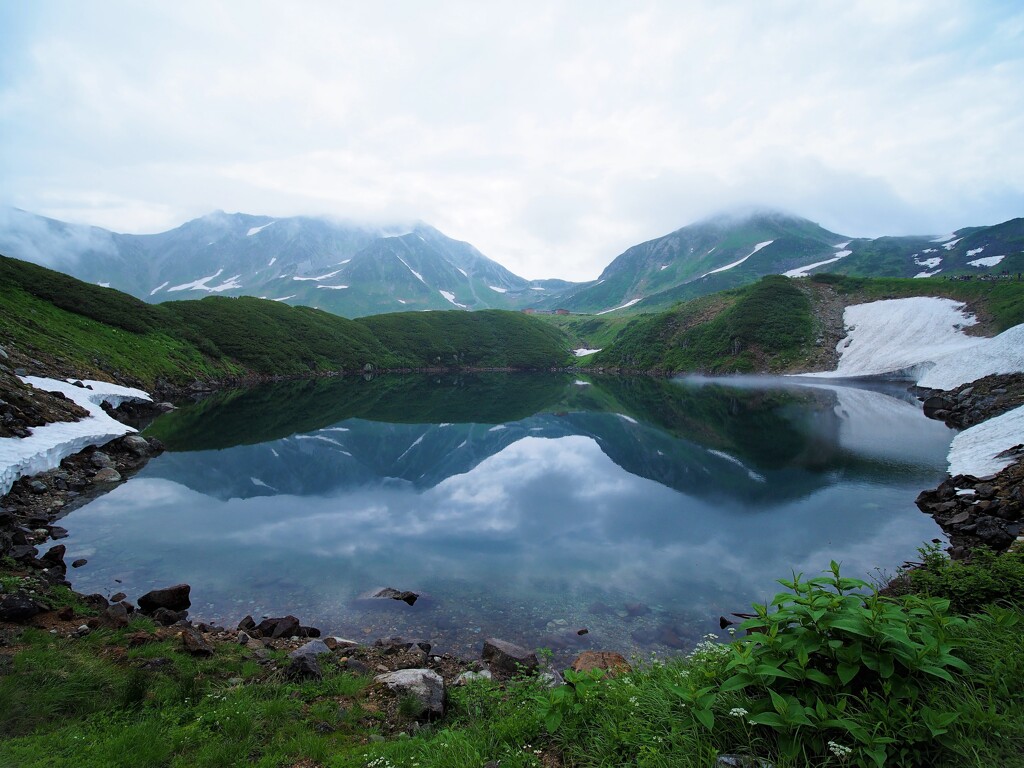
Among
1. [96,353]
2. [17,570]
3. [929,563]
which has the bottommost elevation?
[17,570]

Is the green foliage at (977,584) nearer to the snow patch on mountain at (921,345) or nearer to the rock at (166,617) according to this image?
the rock at (166,617)

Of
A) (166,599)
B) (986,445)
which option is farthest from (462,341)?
(166,599)

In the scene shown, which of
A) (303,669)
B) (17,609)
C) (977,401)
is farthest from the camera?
(977,401)

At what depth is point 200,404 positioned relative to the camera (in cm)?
4962

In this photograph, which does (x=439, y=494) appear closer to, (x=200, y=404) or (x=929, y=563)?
(x=929, y=563)

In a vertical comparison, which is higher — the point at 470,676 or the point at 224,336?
the point at 224,336

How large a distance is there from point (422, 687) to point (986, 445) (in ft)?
98.3

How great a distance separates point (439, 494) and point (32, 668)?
1756cm

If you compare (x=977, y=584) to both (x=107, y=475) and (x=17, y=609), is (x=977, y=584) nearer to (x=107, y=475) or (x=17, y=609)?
(x=17, y=609)

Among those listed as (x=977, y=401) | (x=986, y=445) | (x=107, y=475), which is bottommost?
(x=107, y=475)

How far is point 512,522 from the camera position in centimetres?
2005

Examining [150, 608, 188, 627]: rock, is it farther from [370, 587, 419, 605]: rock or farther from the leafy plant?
the leafy plant

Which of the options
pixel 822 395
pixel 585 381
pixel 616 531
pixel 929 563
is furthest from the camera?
pixel 585 381

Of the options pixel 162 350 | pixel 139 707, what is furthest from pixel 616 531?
pixel 162 350
